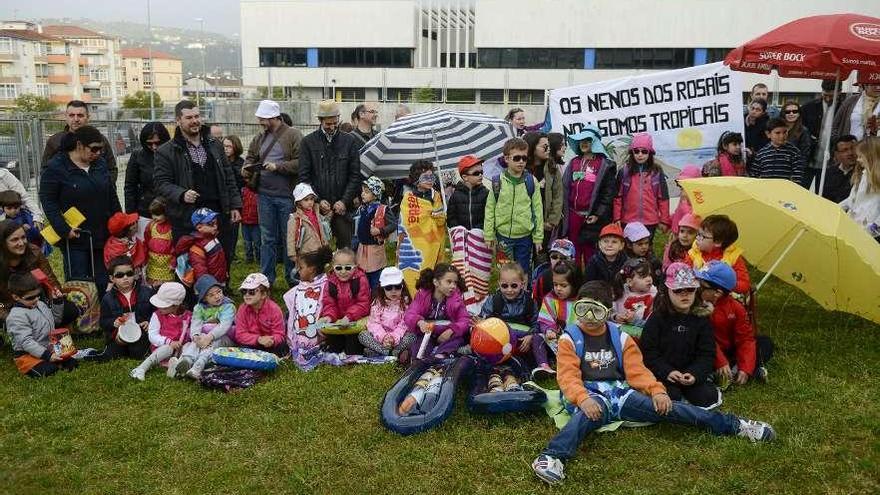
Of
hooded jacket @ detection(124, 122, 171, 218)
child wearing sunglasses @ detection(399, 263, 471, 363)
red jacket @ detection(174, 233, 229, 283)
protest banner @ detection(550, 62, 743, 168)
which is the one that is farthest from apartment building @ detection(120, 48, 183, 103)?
child wearing sunglasses @ detection(399, 263, 471, 363)

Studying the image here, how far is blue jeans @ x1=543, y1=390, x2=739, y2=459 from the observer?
461cm

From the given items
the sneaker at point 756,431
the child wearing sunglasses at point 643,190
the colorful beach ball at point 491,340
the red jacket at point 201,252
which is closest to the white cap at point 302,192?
the red jacket at point 201,252

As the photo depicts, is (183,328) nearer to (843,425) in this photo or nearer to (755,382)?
(755,382)

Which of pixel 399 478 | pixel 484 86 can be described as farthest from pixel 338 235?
pixel 484 86

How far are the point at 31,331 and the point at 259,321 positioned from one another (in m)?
1.91

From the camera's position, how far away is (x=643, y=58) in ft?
184

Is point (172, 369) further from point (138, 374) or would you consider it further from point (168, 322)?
point (168, 322)

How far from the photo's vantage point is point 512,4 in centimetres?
5778

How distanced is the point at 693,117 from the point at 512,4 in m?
51.3

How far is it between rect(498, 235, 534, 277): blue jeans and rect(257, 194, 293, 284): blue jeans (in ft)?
8.11

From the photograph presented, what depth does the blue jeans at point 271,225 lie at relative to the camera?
827cm

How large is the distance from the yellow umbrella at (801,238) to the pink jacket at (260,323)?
12.5ft

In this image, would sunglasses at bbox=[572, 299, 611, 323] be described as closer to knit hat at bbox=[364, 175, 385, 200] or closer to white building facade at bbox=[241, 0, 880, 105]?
knit hat at bbox=[364, 175, 385, 200]

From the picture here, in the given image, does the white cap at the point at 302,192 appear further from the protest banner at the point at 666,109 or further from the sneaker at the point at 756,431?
the sneaker at the point at 756,431
